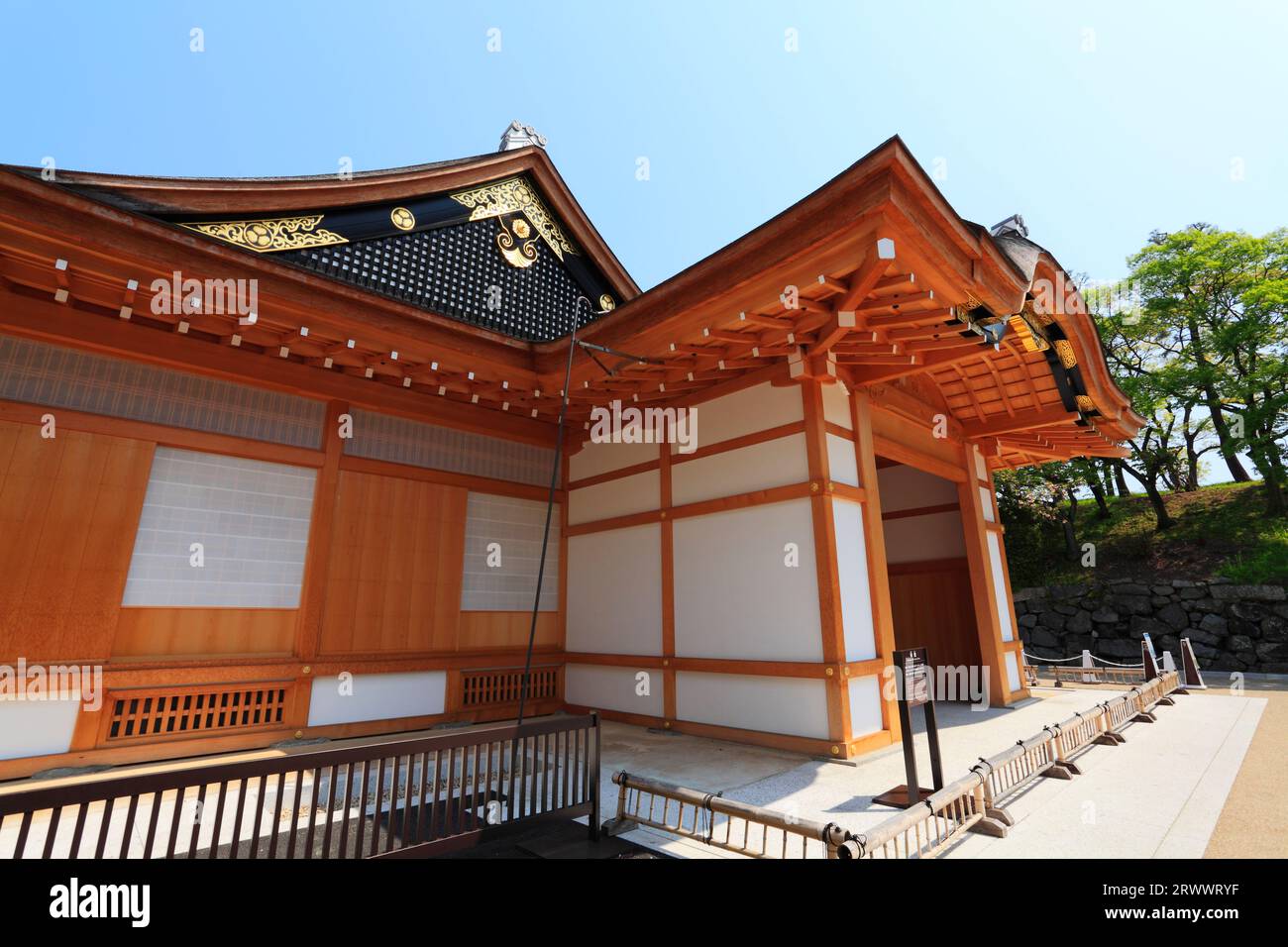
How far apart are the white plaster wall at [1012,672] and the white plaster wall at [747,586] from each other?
4693 millimetres

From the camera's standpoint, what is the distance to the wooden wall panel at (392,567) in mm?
5867

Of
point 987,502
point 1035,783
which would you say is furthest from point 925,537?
point 1035,783

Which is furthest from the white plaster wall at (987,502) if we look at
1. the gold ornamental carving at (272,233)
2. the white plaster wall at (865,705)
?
the gold ornamental carving at (272,233)

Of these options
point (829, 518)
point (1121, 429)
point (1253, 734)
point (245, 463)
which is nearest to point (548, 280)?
point (245, 463)

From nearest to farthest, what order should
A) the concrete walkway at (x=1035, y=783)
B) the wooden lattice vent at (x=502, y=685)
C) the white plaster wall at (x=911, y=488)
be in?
the concrete walkway at (x=1035, y=783)
the wooden lattice vent at (x=502, y=685)
the white plaster wall at (x=911, y=488)

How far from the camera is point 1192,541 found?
14672 mm

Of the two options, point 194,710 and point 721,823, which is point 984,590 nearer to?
point 721,823

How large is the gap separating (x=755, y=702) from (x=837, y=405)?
3074 millimetres

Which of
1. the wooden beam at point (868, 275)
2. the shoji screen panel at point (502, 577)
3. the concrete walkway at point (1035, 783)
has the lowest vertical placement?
the concrete walkway at point (1035, 783)

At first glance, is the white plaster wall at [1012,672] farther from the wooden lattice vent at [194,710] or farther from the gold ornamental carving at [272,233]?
the gold ornamental carving at [272,233]

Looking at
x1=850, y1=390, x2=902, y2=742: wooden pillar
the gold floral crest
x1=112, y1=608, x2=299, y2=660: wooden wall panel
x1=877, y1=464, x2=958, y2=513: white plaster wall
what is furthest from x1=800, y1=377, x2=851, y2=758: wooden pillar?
x1=112, y1=608, x2=299, y2=660: wooden wall panel

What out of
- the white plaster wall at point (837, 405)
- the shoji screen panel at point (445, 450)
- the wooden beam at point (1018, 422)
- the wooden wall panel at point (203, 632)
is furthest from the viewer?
the wooden beam at point (1018, 422)

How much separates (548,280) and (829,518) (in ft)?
17.8

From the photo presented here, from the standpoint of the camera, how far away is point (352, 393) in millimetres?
6191
